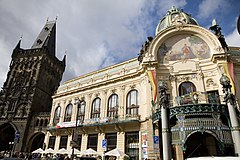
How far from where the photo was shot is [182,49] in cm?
2209

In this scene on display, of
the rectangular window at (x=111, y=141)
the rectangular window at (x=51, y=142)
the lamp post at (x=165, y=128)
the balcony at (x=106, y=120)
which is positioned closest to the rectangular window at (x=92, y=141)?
the balcony at (x=106, y=120)

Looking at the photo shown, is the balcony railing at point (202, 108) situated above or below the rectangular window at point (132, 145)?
above

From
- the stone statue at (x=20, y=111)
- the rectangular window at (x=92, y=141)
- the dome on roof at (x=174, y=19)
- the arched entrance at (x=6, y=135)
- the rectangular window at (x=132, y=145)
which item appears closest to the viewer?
the rectangular window at (x=132, y=145)

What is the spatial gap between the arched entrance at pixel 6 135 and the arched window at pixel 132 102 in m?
28.6

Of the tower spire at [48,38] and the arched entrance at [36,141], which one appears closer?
the arched entrance at [36,141]

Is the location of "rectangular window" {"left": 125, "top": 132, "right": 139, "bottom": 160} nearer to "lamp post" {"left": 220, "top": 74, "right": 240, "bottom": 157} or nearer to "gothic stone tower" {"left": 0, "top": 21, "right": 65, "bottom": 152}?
"lamp post" {"left": 220, "top": 74, "right": 240, "bottom": 157}

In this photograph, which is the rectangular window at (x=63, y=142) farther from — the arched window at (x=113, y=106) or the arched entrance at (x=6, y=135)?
the arched entrance at (x=6, y=135)

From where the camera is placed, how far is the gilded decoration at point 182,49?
70.4ft

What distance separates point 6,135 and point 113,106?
28756mm

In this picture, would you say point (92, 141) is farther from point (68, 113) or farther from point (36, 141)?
point (36, 141)

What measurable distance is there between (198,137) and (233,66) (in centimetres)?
930

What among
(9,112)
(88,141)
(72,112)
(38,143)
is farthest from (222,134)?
(9,112)

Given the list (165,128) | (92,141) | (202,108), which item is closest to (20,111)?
(92,141)

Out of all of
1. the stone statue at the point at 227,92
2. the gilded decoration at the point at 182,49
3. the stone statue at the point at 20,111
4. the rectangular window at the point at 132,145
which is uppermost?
the gilded decoration at the point at 182,49
